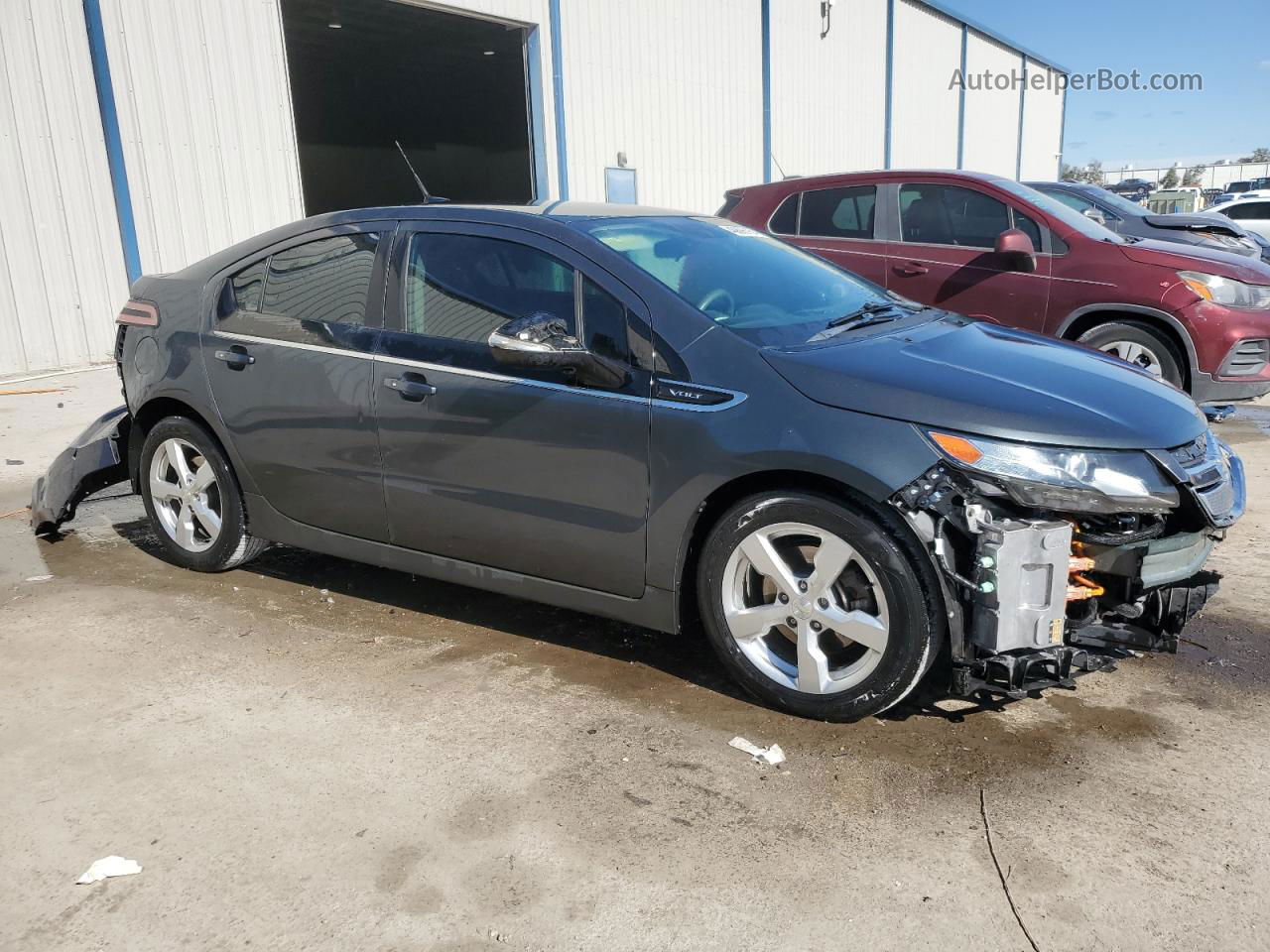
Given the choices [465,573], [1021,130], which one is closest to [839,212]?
[465,573]

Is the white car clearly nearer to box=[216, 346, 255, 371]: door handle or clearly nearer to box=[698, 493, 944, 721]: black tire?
box=[698, 493, 944, 721]: black tire

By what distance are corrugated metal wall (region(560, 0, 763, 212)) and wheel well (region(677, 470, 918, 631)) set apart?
42.7 feet

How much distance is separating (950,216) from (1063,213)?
0.78m

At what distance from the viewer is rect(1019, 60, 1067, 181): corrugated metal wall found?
3447 cm

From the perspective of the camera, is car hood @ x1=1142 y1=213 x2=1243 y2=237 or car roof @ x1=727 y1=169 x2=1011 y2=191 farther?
car hood @ x1=1142 y1=213 x2=1243 y2=237

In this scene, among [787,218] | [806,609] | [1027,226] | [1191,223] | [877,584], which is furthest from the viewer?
[1191,223]

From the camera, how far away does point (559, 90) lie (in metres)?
14.9

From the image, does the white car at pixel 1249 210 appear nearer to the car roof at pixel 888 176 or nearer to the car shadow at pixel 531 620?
the car roof at pixel 888 176

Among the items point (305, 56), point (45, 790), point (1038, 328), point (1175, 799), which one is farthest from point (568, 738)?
point (305, 56)

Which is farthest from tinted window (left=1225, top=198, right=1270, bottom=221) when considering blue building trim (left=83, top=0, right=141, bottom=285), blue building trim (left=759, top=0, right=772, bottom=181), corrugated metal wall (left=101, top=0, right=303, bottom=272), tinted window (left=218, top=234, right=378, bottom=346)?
tinted window (left=218, top=234, right=378, bottom=346)

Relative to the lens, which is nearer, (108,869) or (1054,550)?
(108,869)

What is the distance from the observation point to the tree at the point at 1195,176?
2253 inches

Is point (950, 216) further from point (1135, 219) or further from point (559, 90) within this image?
point (559, 90)

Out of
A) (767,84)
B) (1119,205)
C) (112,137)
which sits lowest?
(1119,205)
